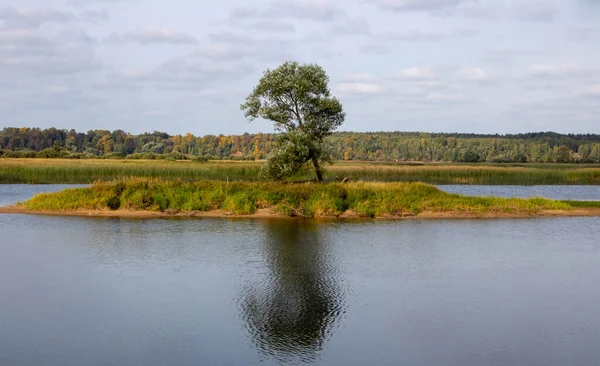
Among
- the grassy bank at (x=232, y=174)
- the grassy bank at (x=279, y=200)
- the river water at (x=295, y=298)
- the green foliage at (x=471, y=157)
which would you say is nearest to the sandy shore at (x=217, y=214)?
the grassy bank at (x=279, y=200)

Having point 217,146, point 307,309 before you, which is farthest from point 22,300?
point 217,146

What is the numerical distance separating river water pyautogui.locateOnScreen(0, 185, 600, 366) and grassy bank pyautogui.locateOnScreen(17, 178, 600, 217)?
7058mm

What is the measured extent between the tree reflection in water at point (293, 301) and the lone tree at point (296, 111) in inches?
579

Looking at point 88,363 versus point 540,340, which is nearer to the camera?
point 88,363

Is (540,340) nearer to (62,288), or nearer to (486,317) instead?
(486,317)

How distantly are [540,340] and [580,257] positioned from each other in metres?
10.4

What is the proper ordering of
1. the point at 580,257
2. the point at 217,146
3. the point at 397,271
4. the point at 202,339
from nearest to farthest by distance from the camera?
the point at 202,339 → the point at 397,271 → the point at 580,257 → the point at 217,146

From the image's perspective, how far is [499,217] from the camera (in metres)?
33.5

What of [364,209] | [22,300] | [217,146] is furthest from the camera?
[217,146]

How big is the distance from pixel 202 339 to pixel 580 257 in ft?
50.2

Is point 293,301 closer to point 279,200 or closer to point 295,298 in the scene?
point 295,298

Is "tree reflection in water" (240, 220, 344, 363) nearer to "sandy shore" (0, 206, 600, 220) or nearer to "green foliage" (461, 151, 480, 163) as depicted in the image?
"sandy shore" (0, 206, 600, 220)

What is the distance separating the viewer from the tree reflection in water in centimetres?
1186

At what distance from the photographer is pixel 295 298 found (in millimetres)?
15117
